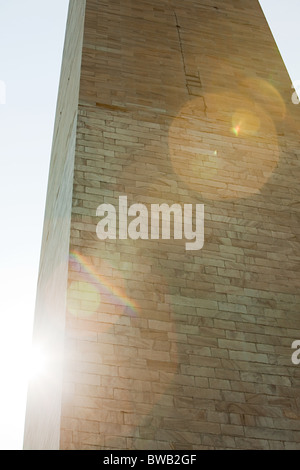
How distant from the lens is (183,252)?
20.2 ft

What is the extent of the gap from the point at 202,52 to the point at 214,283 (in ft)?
13.3

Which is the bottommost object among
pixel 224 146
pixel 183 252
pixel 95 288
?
pixel 95 288

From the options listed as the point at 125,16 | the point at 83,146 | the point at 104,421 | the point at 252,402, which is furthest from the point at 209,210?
the point at 125,16

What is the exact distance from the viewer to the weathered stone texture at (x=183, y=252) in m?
5.03

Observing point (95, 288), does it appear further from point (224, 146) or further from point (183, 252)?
point (224, 146)

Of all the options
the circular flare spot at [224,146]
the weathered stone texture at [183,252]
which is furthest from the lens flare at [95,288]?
the circular flare spot at [224,146]

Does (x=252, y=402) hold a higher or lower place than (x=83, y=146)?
lower

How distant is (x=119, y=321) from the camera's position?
541 centimetres

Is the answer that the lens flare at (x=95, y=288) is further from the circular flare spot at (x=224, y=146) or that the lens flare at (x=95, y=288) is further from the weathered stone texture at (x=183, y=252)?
the circular flare spot at (x=224, y=146)

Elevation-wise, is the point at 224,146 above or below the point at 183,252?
above

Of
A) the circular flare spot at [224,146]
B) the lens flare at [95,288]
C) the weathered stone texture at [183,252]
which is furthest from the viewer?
the circular flare spot at [224,146]

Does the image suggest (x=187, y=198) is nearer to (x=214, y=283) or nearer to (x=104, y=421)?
(x=214, y=283)

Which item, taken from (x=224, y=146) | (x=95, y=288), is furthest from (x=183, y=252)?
(x=224, y=146)

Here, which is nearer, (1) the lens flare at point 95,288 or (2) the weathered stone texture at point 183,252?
(2) the weathered stone texture at point 183,252
